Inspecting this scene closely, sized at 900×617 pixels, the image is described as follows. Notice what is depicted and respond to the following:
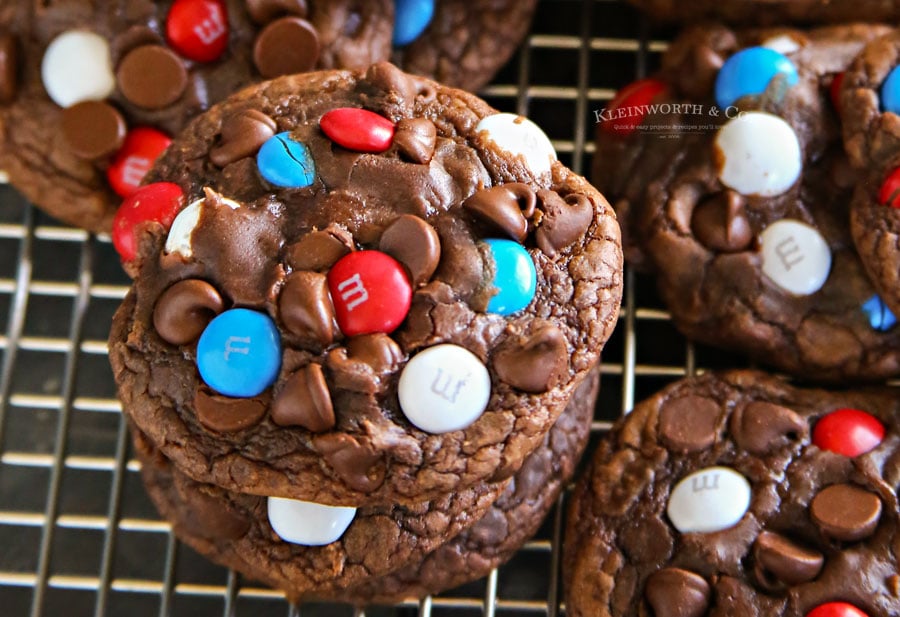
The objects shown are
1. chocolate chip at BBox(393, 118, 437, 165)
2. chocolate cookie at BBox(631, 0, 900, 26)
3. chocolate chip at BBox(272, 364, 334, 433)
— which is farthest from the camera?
chocolate cookie at BBox(631, 0, 900, 26)

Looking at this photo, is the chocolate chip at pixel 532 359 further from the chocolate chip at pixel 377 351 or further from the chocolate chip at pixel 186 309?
the chocolate chip at pixel 186 309

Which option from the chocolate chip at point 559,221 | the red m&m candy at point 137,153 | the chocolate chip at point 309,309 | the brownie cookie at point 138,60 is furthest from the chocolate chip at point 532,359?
the red m&m candy at point 137,153

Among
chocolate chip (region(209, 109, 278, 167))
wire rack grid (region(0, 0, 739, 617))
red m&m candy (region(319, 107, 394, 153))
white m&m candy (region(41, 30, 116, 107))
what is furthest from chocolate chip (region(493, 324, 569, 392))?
white m&m candy (region(41, 30, 116, 107))

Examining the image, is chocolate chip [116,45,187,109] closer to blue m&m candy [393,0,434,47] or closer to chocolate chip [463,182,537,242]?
blue m&m candy [393,0,434,47]

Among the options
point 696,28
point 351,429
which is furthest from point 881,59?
point 351,429

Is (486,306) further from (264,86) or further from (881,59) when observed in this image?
(881,59)

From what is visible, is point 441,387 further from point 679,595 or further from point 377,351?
point 679,595
